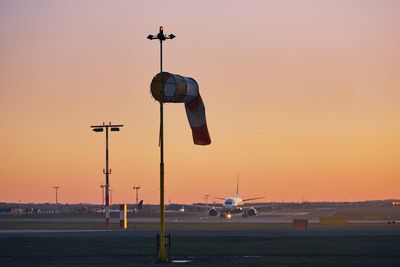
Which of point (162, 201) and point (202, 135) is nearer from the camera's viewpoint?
point (162, 201)

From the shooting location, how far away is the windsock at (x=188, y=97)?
44.7 metres

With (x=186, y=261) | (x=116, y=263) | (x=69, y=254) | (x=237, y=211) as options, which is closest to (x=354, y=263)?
(x=186, y=261)

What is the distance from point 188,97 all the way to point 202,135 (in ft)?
6.81

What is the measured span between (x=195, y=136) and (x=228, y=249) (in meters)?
11.4

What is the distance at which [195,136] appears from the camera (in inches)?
1786

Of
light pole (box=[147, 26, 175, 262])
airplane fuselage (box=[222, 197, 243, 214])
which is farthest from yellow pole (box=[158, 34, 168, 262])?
airplane fuselage (box=[222, 197, 243, 214])

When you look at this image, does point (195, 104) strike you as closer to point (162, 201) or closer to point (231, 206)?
point (162, 201)

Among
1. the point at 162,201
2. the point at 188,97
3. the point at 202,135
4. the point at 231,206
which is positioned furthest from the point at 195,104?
the point at 231,206

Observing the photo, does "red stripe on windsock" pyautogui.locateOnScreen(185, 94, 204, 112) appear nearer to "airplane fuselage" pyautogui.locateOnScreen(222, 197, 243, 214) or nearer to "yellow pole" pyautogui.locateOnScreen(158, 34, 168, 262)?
"yellow pole" pyautogui.locateOnScreen(158, 34, 168, 262)

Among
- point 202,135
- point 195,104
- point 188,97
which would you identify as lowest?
point 202,135

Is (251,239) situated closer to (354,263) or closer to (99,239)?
(99,239)

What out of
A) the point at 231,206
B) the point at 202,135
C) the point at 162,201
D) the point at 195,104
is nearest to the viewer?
the point at 162,201

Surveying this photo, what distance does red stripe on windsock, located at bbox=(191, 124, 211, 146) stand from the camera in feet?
148

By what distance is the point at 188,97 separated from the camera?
148 ft
